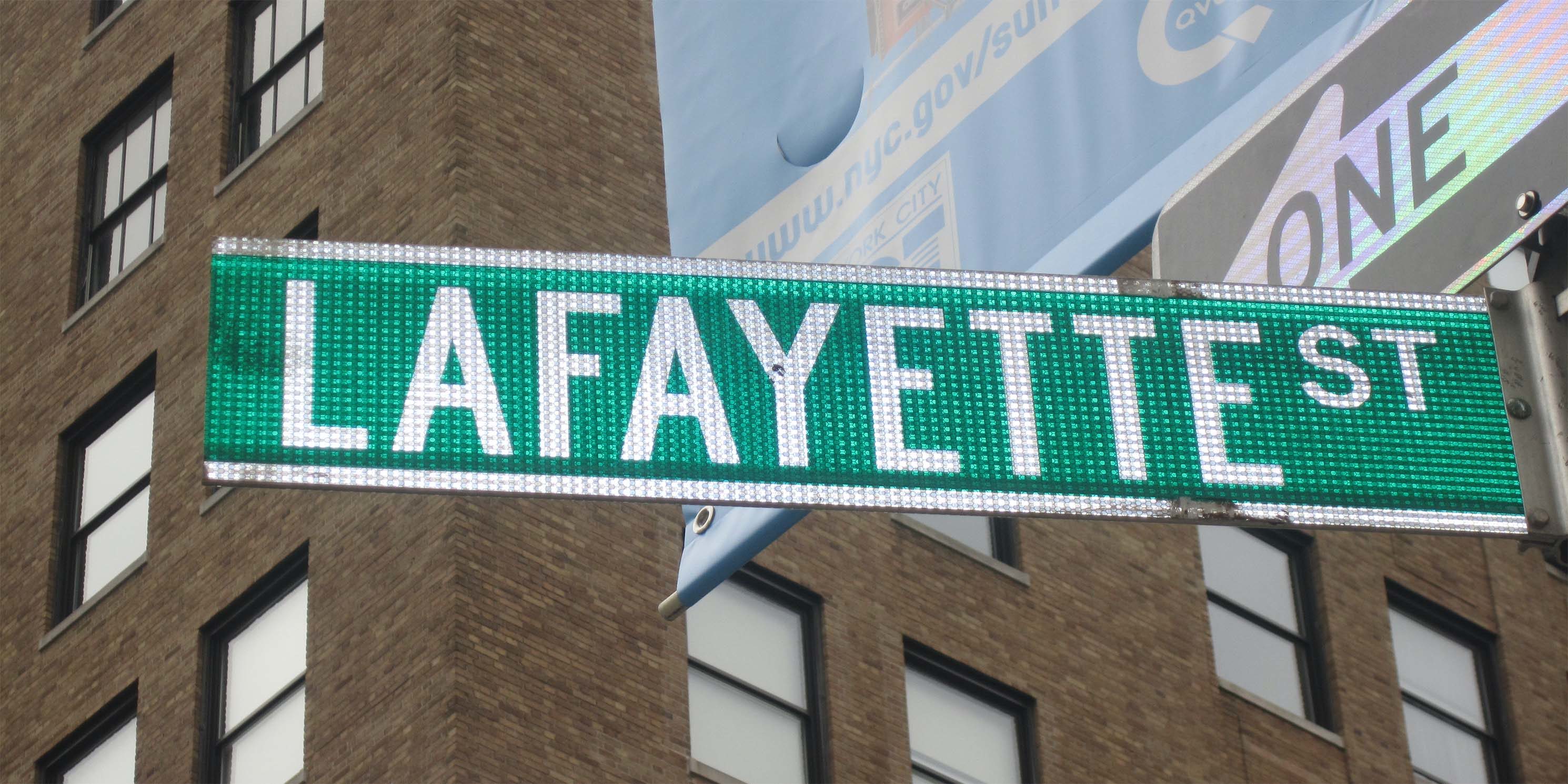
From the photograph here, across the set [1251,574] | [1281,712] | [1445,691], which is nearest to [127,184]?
[1251,574]

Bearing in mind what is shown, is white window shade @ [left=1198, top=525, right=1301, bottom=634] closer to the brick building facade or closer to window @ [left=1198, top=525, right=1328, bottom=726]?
window @ [left=1198, top=525, right=1328, bottom=726]

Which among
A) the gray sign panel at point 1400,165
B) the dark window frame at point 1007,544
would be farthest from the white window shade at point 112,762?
the gray sign panel at point 1400,165

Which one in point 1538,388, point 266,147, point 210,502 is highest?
point 266,147

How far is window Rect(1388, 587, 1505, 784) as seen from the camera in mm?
24859

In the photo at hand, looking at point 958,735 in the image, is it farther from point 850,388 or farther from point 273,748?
point 850,388

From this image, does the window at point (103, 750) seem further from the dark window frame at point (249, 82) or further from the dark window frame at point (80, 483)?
the dark window frame at point (249, 82)

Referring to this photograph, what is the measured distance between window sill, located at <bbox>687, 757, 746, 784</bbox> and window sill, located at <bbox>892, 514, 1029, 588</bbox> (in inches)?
127

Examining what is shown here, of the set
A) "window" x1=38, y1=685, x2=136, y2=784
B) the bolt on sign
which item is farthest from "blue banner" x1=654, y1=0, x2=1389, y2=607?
"window" x1=38, y1=685, x2=136, y2=784

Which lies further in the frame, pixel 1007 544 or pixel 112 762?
pixel 1007 544

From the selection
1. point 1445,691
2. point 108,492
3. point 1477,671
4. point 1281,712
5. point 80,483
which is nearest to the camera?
point 108,492

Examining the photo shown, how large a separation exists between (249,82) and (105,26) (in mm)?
2950

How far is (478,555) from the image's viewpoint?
59.4 ft

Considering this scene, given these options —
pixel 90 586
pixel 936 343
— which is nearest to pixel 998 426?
pixel 936 343

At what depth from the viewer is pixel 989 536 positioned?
22.2 metres
